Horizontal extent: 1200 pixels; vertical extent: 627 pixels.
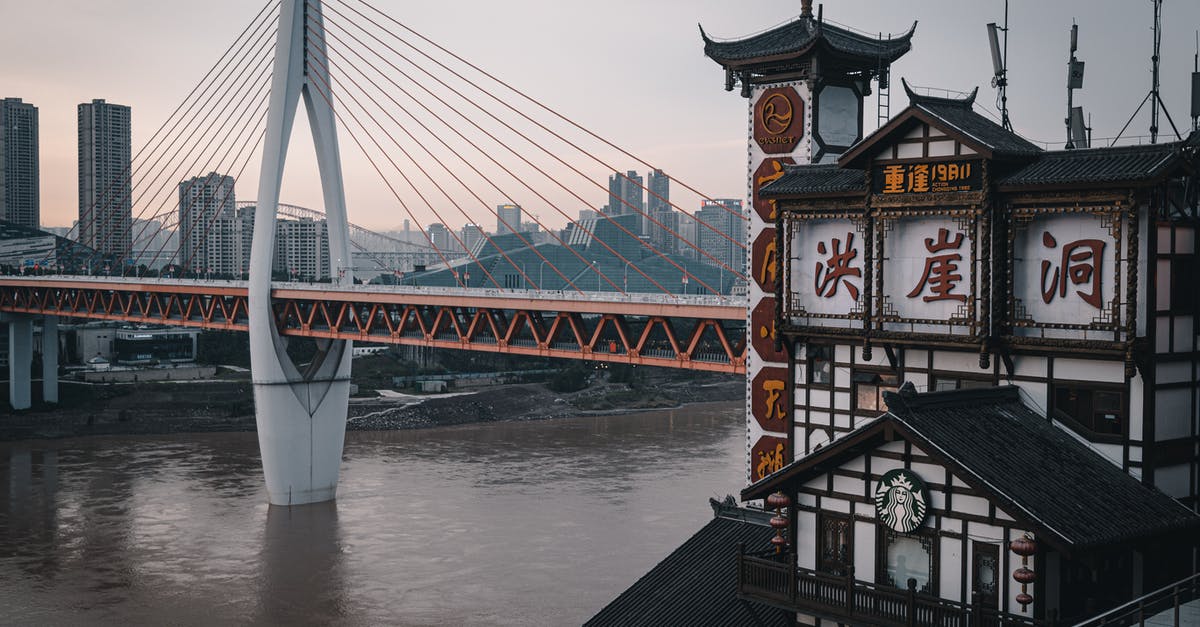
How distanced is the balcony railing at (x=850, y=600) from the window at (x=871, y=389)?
343 cm

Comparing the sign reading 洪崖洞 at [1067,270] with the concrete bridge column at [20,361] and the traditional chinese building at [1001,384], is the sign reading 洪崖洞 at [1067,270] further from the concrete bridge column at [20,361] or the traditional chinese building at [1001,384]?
the concrete bridge column at [20,361]

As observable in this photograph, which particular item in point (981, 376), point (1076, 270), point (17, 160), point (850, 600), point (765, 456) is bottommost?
point (850, 600)

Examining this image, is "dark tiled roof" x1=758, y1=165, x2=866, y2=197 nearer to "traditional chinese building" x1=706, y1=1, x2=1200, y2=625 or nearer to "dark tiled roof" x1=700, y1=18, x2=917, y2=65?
"traditional chinese building" x1=706, y1=1, x2=1200, y2=625

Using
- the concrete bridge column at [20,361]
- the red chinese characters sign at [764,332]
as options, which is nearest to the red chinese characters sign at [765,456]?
the red chinese characters sign at [764,332]

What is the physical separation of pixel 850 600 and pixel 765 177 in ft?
35.8

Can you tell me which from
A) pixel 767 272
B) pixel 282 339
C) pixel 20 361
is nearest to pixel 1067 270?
pixel 767 272

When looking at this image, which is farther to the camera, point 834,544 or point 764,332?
point 764,332

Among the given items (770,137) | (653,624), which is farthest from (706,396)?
(653,624)

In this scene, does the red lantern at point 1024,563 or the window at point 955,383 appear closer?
the red lantern at point 1024,563

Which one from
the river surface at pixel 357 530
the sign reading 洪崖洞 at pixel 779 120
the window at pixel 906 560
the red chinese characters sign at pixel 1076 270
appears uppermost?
the sign reading 洪崖洞 at pixel 779 120

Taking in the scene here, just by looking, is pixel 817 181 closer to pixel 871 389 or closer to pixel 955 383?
pixel 871 389

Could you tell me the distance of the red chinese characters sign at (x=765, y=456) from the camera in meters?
23.4

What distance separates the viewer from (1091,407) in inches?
620

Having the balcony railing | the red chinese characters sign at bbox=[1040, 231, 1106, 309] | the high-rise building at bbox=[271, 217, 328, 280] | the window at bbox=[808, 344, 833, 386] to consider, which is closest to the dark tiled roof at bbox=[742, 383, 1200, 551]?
the balcony railing
